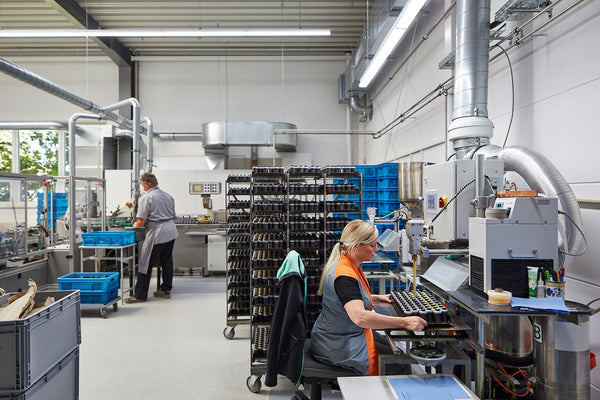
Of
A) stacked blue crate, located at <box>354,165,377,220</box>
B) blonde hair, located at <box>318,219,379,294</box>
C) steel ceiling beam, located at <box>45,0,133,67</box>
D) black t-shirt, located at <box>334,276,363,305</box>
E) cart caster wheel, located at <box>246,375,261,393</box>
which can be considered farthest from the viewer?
steel ceiling beam, located at <box>45,0,133,67</box>

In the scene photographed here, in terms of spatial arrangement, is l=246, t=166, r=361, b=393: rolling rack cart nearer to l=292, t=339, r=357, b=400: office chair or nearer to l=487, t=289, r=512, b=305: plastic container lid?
l=292, t=339, r=357, b=400: office chair

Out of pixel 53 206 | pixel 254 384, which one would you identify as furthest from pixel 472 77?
pixel 53 206

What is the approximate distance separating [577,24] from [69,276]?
5.01m

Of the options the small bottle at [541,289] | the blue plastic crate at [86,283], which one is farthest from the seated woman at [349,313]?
the blue plastic crate at [86,283]

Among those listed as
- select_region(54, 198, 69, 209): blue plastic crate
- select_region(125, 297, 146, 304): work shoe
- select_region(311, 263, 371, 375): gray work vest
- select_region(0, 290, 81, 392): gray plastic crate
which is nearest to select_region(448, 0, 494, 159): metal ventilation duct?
select_region(311, 263, 371, 375): gray work vest

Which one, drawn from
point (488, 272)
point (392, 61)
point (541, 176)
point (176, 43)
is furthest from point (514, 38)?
point (176, 43)

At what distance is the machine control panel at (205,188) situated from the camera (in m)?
6.10

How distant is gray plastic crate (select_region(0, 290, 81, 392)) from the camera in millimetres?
1562

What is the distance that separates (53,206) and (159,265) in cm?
176

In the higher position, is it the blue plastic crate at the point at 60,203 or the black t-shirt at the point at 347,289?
the blue plastic crate at the point at 60,203

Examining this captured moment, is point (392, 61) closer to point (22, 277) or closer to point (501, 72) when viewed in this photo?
point (501, 72)

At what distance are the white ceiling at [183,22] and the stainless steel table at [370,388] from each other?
5.17 meters

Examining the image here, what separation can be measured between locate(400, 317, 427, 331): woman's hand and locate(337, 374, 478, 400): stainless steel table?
187mm

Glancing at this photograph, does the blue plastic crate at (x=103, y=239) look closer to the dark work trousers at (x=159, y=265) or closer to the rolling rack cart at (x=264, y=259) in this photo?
the dark work trousers at (x=159, y=265)
